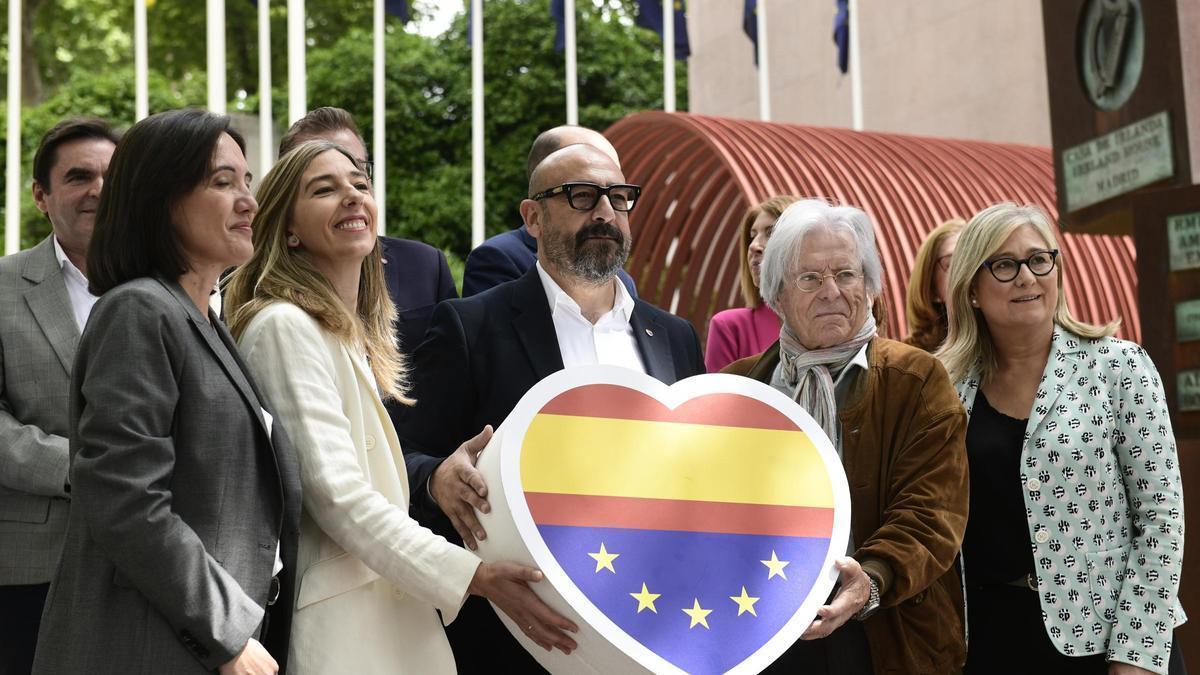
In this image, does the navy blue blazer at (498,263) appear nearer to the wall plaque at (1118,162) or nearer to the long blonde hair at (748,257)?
the long blonde hair at (748,257)

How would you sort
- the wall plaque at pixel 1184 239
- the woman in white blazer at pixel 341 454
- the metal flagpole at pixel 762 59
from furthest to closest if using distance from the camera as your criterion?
1. the metal flagpole at pixel 762 59
2. the wall plaque at pixel 1184 239
3. the woman in white blazer at pixel 341 454

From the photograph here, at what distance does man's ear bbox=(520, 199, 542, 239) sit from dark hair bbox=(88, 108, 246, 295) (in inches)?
46.1

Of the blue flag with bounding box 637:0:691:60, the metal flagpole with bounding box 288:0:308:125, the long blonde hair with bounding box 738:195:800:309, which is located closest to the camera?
the long blonde hair with bounding box 738:195:800:309

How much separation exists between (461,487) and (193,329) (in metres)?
0.69

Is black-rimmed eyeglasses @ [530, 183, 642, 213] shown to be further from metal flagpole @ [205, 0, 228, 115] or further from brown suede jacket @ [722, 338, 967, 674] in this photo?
metal flagpole @ [205, 0, 228, 115]

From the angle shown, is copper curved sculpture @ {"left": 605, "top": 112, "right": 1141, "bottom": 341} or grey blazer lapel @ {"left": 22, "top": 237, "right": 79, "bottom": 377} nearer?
grey blazer lapel @ {"left": 22, "top": 237, "right": 79, "bottom": 377}

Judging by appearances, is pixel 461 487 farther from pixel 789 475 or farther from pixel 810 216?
pixel 810 216

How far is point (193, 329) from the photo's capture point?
2.95 m

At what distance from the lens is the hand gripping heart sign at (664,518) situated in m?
3.02

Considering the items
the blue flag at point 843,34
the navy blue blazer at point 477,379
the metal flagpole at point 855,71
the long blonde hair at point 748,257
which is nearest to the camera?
the navy blue blazer at point 477,379

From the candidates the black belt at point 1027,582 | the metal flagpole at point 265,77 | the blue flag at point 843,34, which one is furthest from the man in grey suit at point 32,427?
the blue flag at point 843,34

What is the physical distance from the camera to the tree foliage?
2806cm

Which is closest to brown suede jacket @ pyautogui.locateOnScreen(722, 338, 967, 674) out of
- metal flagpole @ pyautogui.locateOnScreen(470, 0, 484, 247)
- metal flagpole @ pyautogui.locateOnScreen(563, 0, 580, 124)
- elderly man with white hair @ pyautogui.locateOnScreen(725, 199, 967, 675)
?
elderly man with white hair @ pyautogui.locateOnScreen(725, 199, 967, 675)

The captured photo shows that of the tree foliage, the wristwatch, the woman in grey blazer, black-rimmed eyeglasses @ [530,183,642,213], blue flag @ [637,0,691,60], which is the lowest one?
the wristwatch
